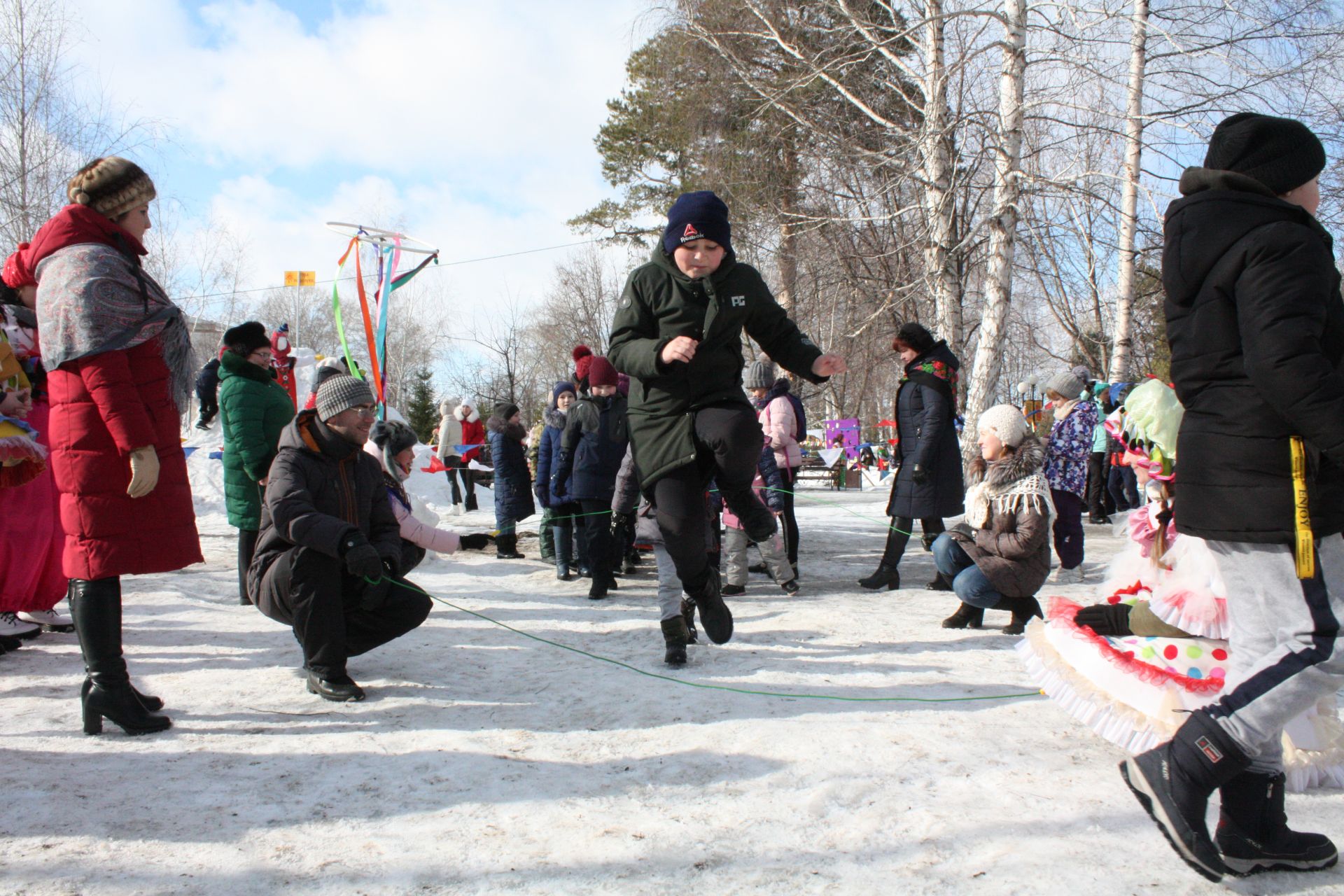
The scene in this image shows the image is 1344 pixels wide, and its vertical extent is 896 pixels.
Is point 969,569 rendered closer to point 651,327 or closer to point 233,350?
point 651,327

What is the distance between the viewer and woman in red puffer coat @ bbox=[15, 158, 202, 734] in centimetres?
308

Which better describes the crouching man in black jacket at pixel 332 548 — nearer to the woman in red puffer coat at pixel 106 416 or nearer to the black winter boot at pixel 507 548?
the woman in red puffer coat at pixel 106 416

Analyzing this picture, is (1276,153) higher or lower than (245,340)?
lower

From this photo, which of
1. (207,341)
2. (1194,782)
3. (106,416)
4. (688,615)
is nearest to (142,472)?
(106,416)

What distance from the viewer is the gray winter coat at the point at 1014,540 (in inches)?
178

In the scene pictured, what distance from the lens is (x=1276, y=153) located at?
221cm

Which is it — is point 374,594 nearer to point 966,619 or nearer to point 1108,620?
point 1108,620

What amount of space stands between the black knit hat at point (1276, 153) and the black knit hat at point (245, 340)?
16.8 feet

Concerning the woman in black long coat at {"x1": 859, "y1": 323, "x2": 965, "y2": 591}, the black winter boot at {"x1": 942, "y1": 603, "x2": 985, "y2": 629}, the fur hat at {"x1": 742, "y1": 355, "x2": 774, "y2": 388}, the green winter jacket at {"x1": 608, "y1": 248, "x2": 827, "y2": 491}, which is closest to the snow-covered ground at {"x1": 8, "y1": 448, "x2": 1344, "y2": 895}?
the black winter boot at {"x1": 942, "y1": 603, "x2": 985, "y2": 629}

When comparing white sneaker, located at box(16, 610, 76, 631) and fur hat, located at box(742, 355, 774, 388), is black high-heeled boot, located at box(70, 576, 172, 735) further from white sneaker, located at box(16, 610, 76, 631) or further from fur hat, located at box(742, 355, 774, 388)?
fur hat, located at box(742, 355, 774, 388)

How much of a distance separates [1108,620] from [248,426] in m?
4.83

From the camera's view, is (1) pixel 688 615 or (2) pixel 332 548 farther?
(1) pixel 688 615

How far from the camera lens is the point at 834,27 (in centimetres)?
1186

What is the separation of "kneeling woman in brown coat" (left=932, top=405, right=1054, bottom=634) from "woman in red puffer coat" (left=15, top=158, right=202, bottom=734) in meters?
3.84
